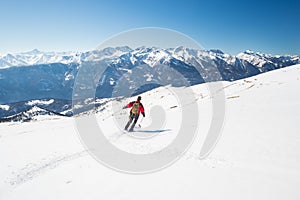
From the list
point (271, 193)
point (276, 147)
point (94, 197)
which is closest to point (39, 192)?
point (94, 197)

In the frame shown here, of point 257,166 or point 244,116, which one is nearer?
Answer: point 257,166

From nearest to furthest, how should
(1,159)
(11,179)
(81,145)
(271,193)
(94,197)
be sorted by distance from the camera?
(271,193)
(94,197)
(11,179)
(1,159)
(81,145)

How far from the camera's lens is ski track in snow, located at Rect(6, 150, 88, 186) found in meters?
10.3

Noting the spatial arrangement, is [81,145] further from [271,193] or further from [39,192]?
[271,193]

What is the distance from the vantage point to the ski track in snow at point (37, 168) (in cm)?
1034

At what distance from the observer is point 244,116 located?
17969 millimetres

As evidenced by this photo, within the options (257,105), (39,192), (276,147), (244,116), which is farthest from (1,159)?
(257,105)

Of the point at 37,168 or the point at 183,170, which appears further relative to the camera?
the point at 37,168

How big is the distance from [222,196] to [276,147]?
18.5 feet

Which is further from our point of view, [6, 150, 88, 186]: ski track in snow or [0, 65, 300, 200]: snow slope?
[6, 150, 88, 186]: ski track in snow

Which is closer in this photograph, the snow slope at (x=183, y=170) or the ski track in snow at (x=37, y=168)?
the snow slope at (x=183, y=170)

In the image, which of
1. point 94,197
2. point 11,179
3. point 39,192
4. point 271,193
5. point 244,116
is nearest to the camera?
point 271,193

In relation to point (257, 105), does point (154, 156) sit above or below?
below

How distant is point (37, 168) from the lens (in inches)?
455
